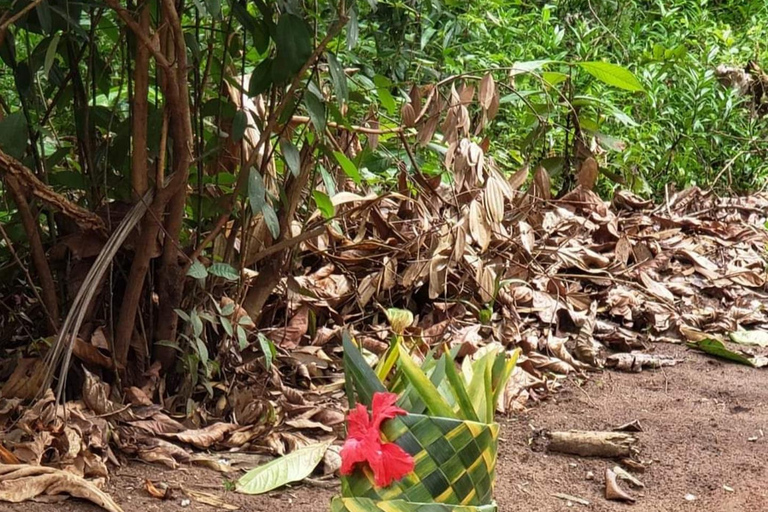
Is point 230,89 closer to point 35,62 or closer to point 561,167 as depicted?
point 35,62

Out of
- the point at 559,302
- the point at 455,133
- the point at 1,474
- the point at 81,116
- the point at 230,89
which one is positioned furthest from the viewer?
the point at 559,302

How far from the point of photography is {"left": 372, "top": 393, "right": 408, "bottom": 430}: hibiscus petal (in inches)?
45.4

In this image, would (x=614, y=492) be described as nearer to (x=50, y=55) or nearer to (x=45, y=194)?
→ (x=45, y=194)

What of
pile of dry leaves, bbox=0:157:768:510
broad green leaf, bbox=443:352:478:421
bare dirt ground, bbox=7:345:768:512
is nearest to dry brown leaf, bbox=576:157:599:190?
pile of dry leaves, bbox=0:157:768:510

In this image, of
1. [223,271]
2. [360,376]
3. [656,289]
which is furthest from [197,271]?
[656,289]

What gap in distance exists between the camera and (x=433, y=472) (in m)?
1.17

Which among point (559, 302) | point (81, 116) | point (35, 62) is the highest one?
point (35, 62)

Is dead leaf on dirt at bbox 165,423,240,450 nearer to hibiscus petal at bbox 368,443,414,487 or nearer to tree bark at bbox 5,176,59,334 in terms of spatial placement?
tree bark at bbox 5,176,59,334

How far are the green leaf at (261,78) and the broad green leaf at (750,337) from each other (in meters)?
1.70

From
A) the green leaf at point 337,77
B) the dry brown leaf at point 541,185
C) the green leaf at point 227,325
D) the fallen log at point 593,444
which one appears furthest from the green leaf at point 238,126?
the dry brown leaf at point 541,185

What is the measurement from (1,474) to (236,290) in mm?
803

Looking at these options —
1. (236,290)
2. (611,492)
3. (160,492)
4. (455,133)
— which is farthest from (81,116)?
(611,492)

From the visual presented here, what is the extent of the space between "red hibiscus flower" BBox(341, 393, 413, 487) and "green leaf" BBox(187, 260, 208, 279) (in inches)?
36.2

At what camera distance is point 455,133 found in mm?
2633
